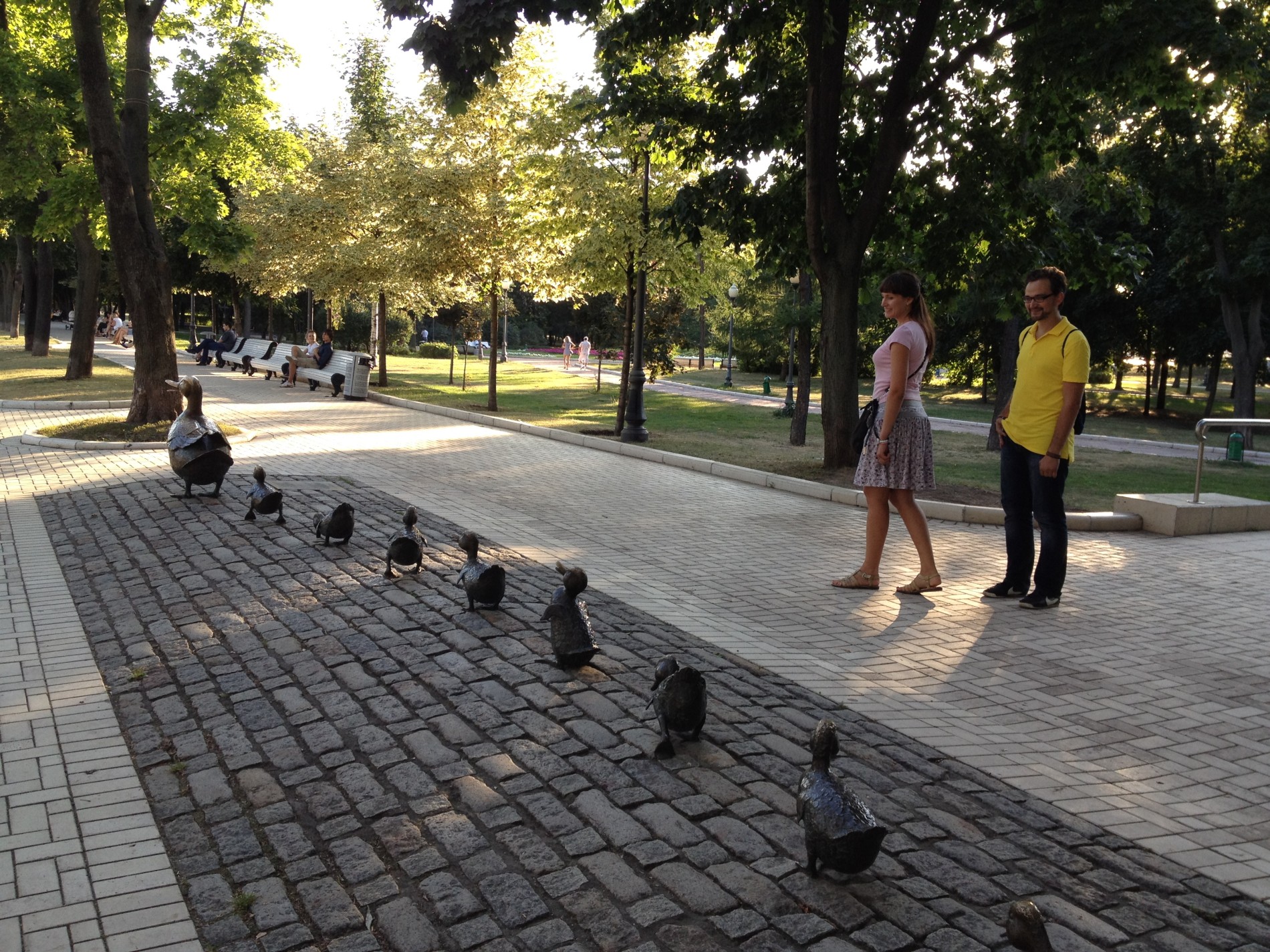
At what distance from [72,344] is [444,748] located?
2322 centimetres

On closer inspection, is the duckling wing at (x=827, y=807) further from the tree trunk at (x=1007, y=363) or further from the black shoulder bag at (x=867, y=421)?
the tree trunk at (x=1007, y=363)

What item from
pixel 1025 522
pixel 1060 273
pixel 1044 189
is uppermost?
pixel 1044 189

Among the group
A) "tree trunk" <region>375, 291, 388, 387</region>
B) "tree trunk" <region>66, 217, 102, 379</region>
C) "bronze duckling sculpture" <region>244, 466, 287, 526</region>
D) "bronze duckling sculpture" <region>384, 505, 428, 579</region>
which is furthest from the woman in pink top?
"tree trunk" <region>375, 291, 388, 387</region>

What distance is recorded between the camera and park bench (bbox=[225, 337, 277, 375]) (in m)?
30.3

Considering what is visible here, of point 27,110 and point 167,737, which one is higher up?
point 27,110

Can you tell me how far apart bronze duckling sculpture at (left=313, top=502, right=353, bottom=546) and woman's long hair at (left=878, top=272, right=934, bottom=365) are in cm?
424

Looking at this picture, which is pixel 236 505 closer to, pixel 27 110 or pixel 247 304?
pixel 27 110

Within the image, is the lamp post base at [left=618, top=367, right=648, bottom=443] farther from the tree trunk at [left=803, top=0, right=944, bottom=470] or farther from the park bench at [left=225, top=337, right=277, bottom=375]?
the park bench at [left=225, top=337, right=277, bottom=375]

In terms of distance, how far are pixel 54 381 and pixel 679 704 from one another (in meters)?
22.6

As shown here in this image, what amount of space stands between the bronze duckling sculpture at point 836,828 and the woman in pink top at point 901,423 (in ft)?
13.1

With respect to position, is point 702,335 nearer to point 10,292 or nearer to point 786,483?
point 10,292

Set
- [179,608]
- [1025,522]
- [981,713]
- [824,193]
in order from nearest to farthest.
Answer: [981,713], [179,608], [1025,522], [824,193]

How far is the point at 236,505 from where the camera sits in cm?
979

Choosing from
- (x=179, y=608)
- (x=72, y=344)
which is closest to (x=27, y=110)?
(x=72, y=344)
